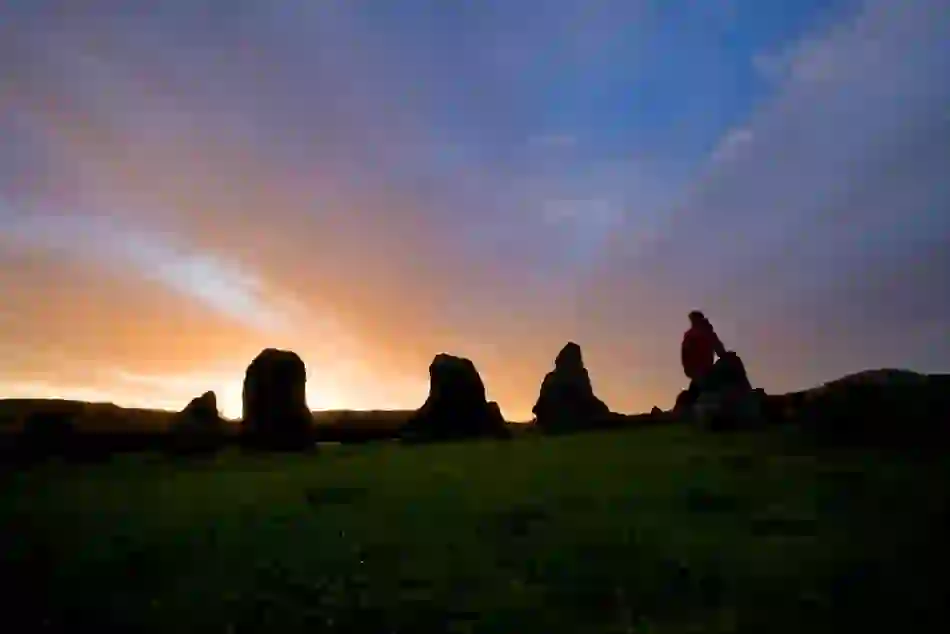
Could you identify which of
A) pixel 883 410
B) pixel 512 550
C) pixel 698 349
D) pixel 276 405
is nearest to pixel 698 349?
pixel 698 349

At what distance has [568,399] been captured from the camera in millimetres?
37781

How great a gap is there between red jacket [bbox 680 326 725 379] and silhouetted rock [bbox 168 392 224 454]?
18.2 metres

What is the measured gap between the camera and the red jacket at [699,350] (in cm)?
2805

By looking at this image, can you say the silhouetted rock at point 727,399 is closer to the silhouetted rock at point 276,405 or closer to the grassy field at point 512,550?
the grassy field at point 512,550

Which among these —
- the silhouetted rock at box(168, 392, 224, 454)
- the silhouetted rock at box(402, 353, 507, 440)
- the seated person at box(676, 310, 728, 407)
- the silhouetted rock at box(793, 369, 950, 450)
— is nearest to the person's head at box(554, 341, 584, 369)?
the silhouetted rock at box(402, 353, 507, 440)

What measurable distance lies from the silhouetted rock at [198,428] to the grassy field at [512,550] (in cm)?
1241

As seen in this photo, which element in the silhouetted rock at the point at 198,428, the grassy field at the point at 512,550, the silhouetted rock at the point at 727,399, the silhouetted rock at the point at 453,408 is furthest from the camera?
the silhouetted rock at the point at 453,408

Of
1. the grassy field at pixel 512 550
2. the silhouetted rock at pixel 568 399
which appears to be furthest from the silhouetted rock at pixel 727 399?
the silhouetted rock at pixel 568 399

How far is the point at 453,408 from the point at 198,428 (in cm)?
1096

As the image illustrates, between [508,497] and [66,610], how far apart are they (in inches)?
280

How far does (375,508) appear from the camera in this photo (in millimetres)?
13680

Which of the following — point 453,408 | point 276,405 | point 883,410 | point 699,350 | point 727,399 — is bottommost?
point 883,410

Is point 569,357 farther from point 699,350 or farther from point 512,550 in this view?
point 512,550

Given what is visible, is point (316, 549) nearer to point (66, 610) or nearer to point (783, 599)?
point (66, 610)
